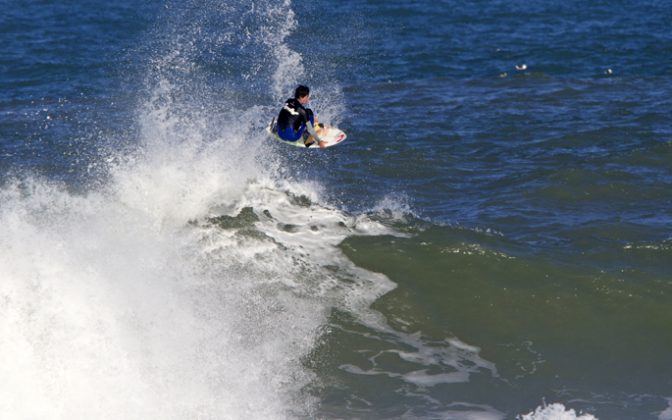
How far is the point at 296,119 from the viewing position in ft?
55.3

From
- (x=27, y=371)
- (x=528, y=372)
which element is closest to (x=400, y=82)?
(x=528, y=372)

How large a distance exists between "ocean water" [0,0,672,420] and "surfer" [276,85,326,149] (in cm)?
127

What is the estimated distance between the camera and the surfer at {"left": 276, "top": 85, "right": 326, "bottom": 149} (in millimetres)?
16817

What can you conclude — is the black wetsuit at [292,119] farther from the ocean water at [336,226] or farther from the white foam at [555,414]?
the white foam at [555,414]

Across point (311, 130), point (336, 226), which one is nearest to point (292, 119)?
point (311, 130)

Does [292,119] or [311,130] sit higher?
[292,119]

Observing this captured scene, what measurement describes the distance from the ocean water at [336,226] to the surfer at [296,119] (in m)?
1.27

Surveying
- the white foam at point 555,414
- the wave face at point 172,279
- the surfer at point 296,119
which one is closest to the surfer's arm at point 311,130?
the surfer at point 296,119

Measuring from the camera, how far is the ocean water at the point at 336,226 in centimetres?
1155

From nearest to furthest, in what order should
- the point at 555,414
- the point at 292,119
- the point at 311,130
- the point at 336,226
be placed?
the point at 555,414, the point at 336,226, the point at 292,119, the point at 311,130

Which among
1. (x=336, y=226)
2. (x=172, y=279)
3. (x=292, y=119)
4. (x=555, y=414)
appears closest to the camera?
(x=555, y=414)

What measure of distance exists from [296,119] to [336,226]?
2.12 meters

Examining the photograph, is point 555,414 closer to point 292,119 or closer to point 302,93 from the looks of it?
point 292,119

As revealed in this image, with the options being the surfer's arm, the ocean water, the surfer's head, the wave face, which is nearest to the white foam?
the ocean water
